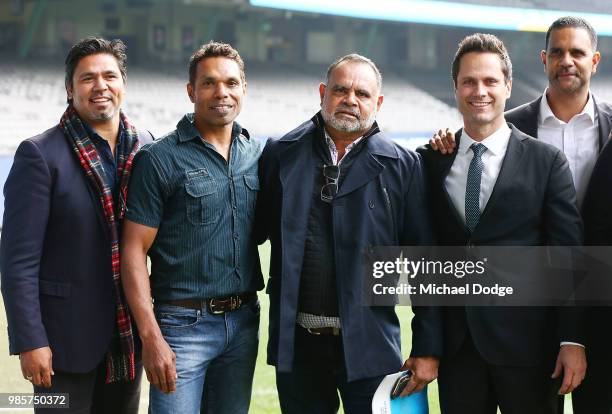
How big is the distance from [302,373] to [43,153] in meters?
1.21

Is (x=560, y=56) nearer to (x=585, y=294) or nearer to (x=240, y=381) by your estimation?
(x=585, y=294)

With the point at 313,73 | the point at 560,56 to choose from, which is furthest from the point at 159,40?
the point at 560,56

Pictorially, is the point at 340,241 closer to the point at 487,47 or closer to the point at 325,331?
the point at 325,331

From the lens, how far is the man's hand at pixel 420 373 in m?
2.68

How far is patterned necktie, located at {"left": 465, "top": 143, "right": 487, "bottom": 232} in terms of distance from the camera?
8.85 ft

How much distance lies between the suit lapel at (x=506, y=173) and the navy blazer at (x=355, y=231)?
23 cm

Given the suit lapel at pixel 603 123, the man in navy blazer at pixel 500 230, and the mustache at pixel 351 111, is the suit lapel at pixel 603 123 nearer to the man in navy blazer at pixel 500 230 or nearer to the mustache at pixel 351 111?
the man in navy blazer at pixel 500 230

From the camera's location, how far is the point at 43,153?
2.72m

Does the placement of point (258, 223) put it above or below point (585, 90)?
below

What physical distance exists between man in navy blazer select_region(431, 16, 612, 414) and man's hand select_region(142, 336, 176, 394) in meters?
1.54

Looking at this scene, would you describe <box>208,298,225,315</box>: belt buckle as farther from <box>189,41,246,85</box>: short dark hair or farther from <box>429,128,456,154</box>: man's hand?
<box>429,128,456,154</box>: man's hand

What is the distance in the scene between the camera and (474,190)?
8.90 feet

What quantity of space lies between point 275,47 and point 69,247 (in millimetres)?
22940

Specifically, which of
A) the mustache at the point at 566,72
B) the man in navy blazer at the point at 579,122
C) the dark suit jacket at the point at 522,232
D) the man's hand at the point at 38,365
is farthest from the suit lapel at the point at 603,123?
the man's hand at the point at 38,365
